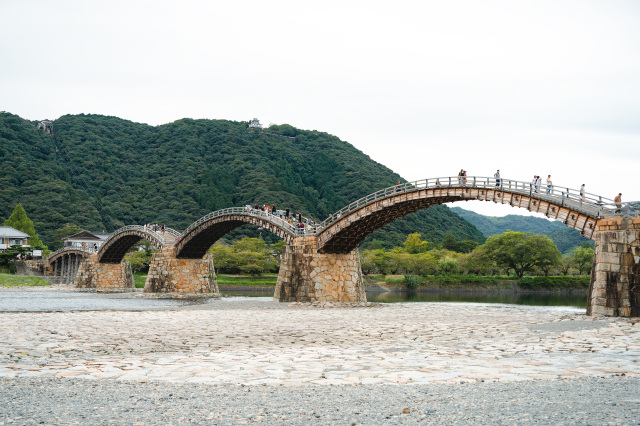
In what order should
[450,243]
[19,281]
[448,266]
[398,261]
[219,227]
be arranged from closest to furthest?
1. [219,227]
2. [19,281]
3. [448,266]
4. [398,261]
5. [450,243]

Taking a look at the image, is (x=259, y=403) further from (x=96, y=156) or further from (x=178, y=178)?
(x=96, y=156)

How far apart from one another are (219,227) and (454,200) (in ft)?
79.9

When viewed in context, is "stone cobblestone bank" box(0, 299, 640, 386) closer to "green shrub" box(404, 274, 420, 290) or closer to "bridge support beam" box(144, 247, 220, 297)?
"bridge support beam" box(144, 247, 220, 297)

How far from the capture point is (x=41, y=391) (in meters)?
7.95

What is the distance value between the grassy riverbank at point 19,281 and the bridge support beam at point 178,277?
18933 mm

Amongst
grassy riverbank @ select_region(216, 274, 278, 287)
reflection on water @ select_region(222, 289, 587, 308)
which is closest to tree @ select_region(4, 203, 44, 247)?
grassy riverbank @ select_region(216, 274, 278, 287)

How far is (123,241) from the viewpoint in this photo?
208 feet

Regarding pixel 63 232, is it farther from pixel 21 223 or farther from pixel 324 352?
pixel 324 352

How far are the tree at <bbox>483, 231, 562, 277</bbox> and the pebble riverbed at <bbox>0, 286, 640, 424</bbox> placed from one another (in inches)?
2429

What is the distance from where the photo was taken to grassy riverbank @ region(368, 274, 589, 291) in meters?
73.6

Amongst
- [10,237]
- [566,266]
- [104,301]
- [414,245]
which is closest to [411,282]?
[414,245]

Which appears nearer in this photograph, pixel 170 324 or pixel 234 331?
pixel 234 331

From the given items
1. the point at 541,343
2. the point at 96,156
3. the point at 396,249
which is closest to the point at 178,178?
the point at 96,156

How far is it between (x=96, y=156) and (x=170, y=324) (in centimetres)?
12178
